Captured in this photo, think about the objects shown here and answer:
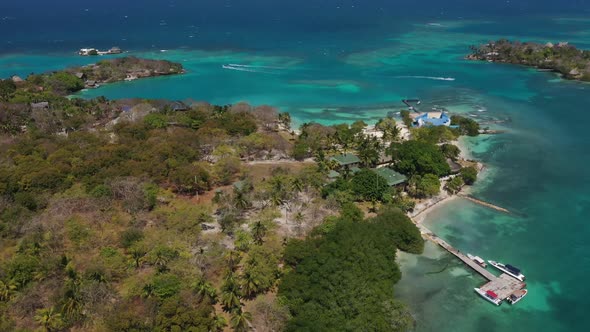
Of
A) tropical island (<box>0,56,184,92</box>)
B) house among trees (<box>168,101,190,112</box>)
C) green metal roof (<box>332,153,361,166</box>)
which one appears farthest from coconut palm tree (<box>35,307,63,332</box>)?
tropical island (<box>0,56,184,92</box>)

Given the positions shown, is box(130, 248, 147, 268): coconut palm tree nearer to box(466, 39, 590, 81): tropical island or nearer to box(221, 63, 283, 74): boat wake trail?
box(221, 63, 283, 74): boat wake trail

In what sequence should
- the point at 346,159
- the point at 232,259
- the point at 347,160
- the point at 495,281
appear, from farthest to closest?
1. the point at 346,159
2. the point at 347,160
3. the point at 232,259
4. the point at 495,281

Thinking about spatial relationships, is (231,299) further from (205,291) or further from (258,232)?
(258,232)

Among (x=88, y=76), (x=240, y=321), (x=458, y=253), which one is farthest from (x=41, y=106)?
(x=458, y=253)

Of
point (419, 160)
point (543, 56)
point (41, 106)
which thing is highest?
point (543, 56)

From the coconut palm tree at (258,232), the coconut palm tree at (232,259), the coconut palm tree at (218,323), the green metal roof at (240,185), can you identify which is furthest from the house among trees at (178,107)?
the coconut palm tree at (218,323)

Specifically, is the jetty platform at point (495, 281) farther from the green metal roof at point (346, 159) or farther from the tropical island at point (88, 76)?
the tropical island at point (88, 76)
